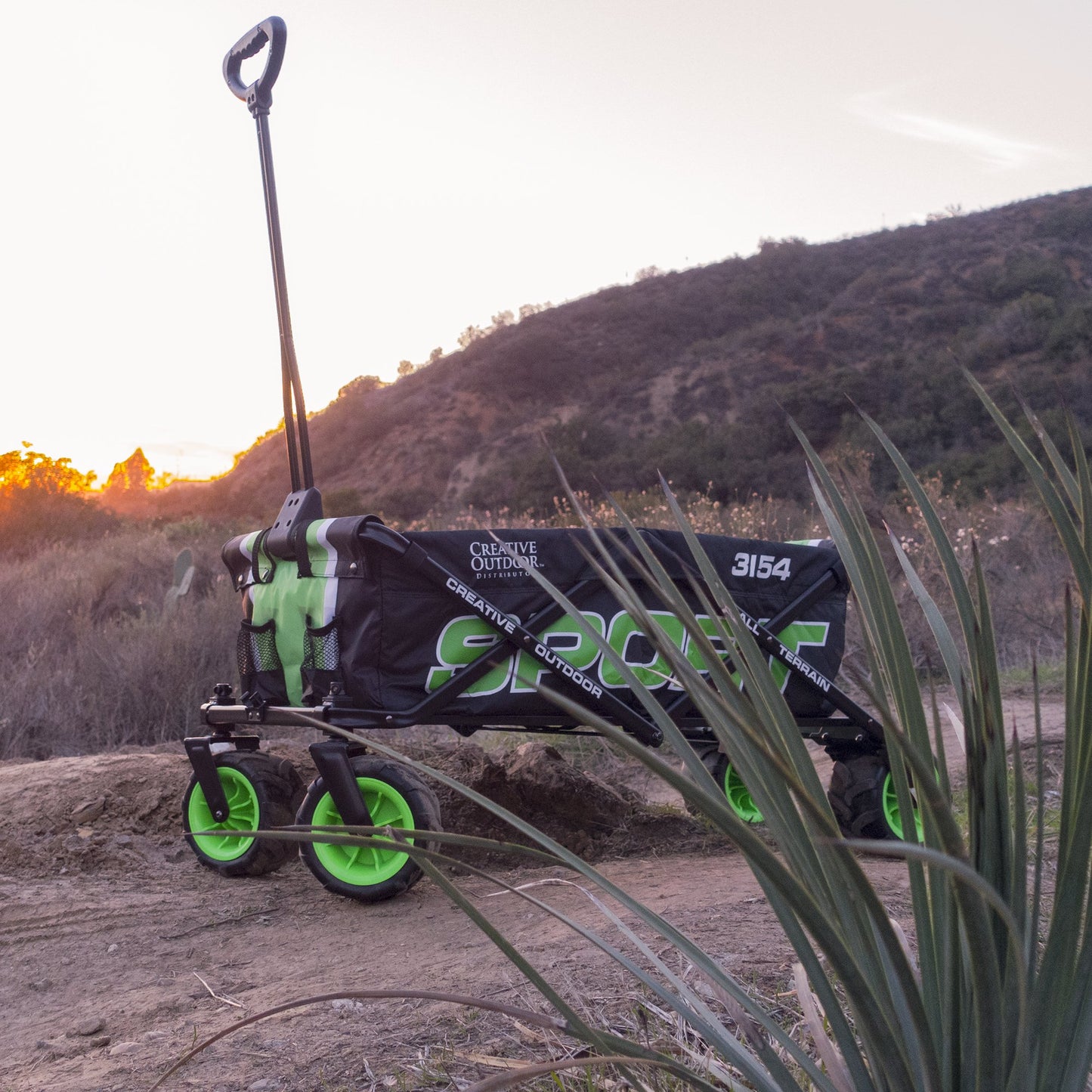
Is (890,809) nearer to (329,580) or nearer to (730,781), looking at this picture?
(730,781)

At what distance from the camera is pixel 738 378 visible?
86.4 ft

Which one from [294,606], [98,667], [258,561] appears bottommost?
[98,667]

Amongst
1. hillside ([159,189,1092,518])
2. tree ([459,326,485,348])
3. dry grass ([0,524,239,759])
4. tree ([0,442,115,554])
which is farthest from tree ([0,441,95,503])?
tree ([459,326,485,348])

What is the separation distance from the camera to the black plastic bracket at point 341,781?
2896 mm

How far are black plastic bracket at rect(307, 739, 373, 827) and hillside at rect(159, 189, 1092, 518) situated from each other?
15064 mm

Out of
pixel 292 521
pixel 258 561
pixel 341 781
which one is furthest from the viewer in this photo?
pixel 258 561

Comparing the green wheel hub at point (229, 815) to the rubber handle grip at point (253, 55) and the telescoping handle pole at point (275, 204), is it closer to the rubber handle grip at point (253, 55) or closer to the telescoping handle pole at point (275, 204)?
the telescoping handle pole at point (275, 204)

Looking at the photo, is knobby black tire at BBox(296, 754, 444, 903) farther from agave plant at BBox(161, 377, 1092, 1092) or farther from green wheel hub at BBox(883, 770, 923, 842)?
agave plant at BBox(161, 377, 1092, 1092)

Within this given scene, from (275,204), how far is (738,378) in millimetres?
23608

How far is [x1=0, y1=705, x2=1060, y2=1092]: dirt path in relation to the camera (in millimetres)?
1906

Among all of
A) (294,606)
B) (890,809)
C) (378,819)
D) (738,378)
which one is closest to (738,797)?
(890,809)

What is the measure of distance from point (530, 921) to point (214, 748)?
1.28 m

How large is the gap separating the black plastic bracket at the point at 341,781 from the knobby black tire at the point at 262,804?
15.7 inches

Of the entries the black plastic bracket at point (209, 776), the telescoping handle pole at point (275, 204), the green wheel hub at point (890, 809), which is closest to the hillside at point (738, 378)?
the green wheel hub at point (890, 809)
